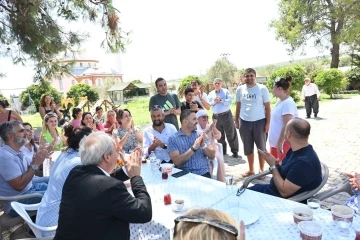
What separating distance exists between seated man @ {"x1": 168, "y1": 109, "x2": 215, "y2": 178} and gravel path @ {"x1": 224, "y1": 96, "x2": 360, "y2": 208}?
1.44 meters

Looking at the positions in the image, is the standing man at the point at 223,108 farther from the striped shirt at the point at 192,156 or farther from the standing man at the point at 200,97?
the striped shirt at the point at 192,156

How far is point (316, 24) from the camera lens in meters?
20.5

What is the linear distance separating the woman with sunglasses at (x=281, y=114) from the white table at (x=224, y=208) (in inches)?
69.7

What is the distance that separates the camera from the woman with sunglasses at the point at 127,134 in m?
4.32

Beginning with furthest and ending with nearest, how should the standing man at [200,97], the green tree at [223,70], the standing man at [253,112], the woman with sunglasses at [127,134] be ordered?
the green tree at [223,70], the standing man at [200,97], the standing man at [253,112], the woman with sunglasses at [127,134]

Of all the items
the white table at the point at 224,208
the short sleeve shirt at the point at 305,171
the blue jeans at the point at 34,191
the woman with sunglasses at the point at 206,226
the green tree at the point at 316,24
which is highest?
the green tree at the point at 316,24

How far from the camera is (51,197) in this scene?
2250 millimetres

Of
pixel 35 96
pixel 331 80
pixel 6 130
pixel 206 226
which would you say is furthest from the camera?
pixel 35 96

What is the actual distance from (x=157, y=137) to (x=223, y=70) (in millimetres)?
31644

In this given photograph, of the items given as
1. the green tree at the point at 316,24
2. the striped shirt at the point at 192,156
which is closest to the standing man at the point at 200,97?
the striped shirt at the point at 192,156

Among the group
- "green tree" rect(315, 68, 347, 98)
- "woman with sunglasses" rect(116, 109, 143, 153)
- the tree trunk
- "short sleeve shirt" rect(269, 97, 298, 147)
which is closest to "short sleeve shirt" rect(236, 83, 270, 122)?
"short sleeve shirt" rect(269, 97, 298, 147)

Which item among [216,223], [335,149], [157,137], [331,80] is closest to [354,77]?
[331,80]

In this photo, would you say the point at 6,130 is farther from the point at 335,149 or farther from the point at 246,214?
the point at 335,149

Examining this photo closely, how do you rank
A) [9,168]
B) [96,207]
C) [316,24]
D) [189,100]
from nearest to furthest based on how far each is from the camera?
[96,207] → [9,168] → [189,100] → [316,24]
